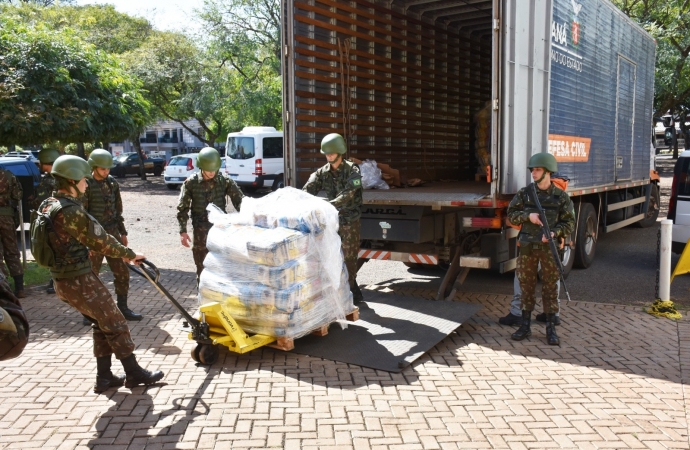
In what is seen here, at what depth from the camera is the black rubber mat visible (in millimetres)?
5066

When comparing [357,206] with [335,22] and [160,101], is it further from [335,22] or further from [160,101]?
[160,101]

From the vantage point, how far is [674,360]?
5.08 m

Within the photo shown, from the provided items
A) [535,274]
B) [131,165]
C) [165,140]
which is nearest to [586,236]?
[535,274]

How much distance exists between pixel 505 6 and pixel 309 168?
291cm

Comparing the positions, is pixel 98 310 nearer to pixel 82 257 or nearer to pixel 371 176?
pixel 82 257

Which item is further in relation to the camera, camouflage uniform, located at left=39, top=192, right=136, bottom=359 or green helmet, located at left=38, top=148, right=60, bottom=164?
green helmet, located at left=38, top=148, right=60, bottom=164

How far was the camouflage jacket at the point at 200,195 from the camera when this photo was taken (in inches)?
249

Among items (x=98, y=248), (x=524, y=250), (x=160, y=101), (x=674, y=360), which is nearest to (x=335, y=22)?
(x=524, y=250)

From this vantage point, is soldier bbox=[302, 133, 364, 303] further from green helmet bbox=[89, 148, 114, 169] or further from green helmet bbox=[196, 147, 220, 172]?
green helmet bbox=[89, 148, 114, 169]

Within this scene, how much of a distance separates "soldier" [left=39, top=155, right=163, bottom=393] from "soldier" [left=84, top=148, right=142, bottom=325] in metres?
1.78

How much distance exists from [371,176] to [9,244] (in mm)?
4405

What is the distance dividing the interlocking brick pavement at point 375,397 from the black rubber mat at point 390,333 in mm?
131

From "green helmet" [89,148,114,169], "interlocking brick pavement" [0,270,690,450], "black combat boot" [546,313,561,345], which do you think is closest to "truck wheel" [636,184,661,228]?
"interlocking brick pavement" [0,270,690,450]

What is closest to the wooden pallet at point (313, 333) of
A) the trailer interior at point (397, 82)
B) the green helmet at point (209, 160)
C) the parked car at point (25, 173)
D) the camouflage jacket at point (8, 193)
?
the green helmet at point (209, 160)
